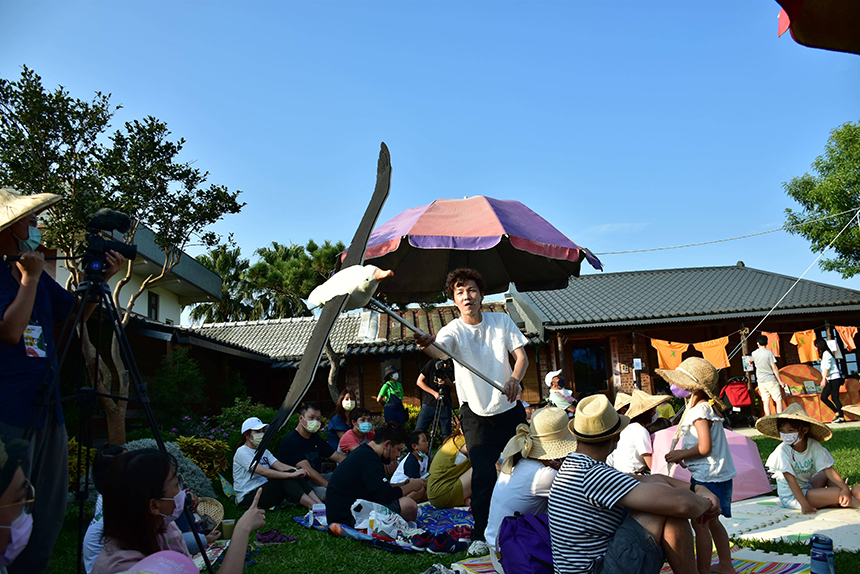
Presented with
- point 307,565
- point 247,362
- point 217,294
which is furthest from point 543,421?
point 217,294

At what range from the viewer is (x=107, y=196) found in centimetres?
829

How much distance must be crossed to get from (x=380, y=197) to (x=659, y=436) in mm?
3415

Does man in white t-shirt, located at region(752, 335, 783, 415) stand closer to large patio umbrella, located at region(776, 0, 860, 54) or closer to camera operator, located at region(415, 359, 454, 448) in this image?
camera operator, located at region(415, 359, 454, 448)

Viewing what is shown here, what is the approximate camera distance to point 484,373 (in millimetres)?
3721

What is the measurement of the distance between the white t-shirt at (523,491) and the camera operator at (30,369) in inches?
81.8

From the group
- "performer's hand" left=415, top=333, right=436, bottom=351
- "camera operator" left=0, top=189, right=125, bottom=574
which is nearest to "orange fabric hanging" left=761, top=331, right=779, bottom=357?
"performer's hand" left=415, top=333, right=436, bottom=351

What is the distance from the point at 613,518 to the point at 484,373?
4.79ft

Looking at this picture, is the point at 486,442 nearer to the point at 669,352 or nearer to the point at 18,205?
the point at 18,205

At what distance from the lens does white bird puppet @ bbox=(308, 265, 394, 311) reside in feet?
8.29

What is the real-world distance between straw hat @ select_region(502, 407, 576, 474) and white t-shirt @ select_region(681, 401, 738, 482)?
948 mm

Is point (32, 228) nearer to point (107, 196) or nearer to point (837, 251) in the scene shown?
point (107, 196)

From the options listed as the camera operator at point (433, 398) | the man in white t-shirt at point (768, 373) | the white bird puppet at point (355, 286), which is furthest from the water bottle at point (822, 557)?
the man in white t-shirt at point (768, 373)

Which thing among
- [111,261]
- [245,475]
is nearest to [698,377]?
[111,261]

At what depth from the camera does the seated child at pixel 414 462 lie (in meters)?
6.30
